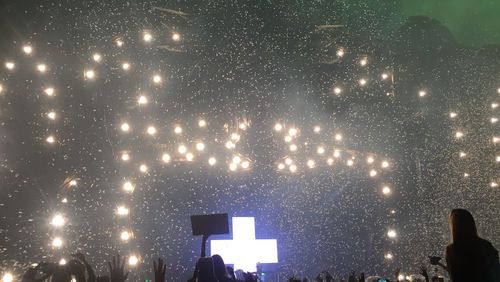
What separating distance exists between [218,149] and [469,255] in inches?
365

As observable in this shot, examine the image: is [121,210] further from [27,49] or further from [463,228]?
[463,228]

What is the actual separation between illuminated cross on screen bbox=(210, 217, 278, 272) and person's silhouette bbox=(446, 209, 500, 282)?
8347mm

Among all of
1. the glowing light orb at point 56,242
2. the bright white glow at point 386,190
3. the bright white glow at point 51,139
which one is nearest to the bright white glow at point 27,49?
the bright white glow at point 51,139

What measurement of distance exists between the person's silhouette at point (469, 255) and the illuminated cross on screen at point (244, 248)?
8.35 metres

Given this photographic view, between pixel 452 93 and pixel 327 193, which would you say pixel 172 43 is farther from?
pixel 452 93

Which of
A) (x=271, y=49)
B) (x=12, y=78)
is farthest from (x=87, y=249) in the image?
(x=271, y=49)

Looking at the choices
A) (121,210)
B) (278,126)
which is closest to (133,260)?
(121,210)

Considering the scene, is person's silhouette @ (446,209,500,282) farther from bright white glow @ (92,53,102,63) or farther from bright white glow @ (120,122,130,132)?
bright white glow @ (92,53,102,63)

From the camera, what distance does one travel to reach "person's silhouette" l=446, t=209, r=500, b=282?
2.90m

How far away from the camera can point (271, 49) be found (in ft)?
40.0

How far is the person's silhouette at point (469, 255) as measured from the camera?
2.90m

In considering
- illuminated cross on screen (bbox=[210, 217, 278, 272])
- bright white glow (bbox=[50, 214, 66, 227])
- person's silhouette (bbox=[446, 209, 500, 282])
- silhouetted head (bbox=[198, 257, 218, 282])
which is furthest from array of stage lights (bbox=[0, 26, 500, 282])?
person's silhouette (bbox=[446, 209, 500, 282])

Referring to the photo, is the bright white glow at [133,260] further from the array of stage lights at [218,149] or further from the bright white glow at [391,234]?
the bright white glow at [391,234]

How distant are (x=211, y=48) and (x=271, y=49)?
6.71 ft
